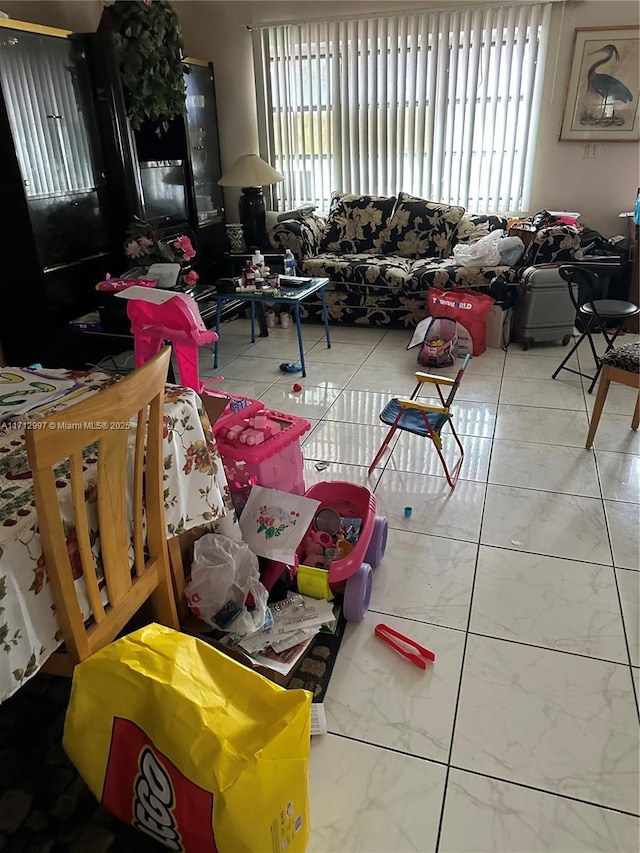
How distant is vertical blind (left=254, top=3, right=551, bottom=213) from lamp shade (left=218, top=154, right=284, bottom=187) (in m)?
0.57

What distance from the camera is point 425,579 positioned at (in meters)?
2.04

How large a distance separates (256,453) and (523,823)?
1233mm

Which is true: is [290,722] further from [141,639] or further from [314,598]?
[314,598]

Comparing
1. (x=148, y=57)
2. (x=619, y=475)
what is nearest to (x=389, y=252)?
(x=148, y=57)

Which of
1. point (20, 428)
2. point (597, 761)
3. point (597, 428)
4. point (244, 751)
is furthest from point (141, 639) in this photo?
point (597, 428)

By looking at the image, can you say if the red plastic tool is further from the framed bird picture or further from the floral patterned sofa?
the framed bird picture

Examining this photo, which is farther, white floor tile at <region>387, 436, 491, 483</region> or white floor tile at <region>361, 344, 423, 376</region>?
white floor tile at <region>361, 344, 423, 376</region>

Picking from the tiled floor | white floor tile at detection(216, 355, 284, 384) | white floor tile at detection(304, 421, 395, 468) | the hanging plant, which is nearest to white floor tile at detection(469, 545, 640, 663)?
the tiled floor

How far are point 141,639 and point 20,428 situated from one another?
0.54 m

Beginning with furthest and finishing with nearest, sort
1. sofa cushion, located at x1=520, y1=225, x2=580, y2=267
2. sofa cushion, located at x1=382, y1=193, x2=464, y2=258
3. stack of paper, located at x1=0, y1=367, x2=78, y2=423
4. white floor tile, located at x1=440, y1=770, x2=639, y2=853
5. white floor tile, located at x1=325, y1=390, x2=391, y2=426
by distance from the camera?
1. sofa cushion, located at x1=382, y1=193, x2=464, y2=258
2. sofa cushion, located at x1=520, y1=225, x2=580, y2=267
3. white floor tile, located at x1=325, y1=390, x2=391, y2=426
4. stack of paper, located at x1=0, y1=367, x2=78, y2=423
5. white floor tile, located at x1=440, y1=770, x2=639, y2=853

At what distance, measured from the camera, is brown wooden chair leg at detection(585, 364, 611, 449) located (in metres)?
2.68

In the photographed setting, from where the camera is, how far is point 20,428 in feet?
4.42

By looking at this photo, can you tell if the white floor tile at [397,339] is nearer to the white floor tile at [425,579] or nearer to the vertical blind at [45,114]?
the white floor tile at [425,579]

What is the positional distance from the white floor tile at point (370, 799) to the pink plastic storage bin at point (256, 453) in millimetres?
849
